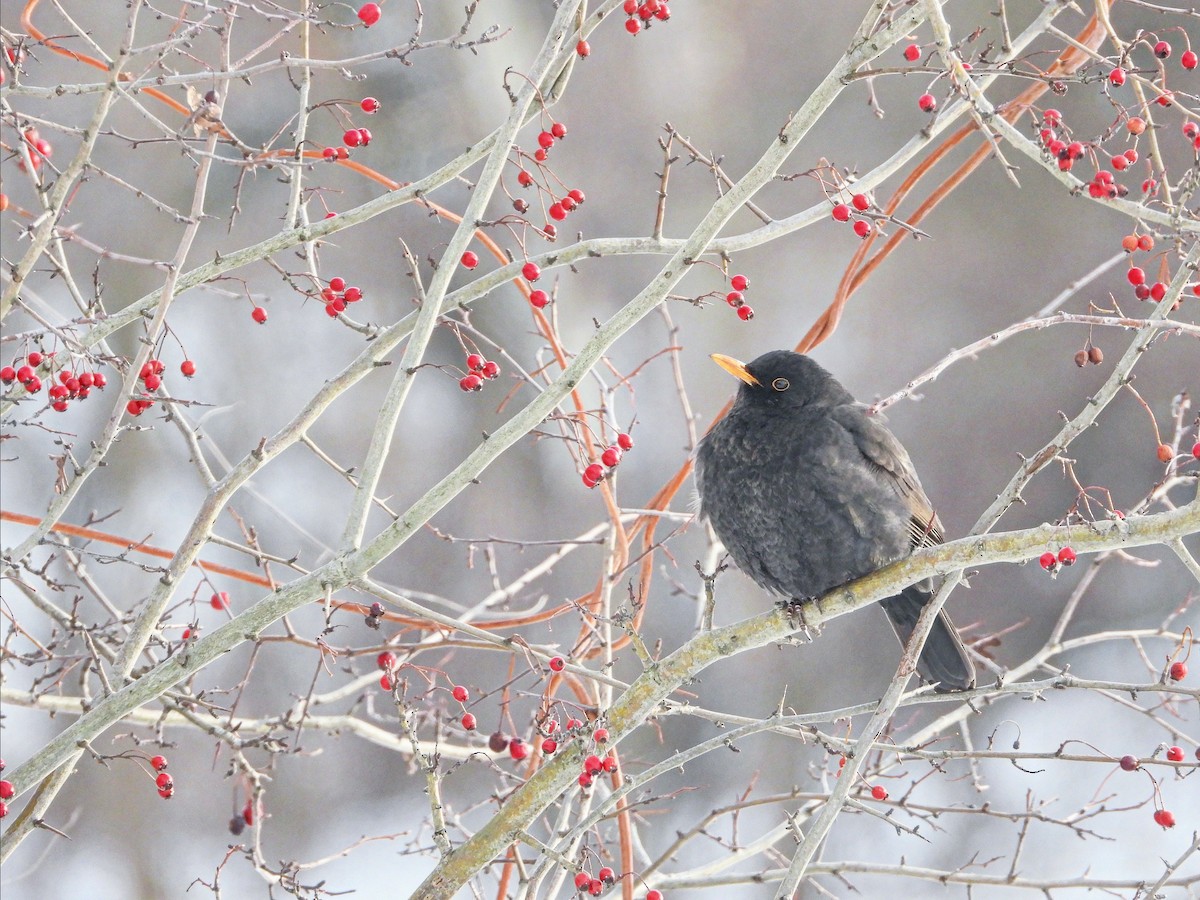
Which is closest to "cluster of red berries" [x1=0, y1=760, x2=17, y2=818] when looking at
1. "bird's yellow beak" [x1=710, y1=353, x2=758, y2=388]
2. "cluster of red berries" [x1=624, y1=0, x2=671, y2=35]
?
"cluster of red berries" [x1=624, y1=0, x2=671, y2=35]

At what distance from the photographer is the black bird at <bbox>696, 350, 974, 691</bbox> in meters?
3.83

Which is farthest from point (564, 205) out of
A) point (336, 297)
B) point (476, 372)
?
point (336, 297)

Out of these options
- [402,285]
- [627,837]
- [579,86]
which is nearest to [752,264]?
[579,86]

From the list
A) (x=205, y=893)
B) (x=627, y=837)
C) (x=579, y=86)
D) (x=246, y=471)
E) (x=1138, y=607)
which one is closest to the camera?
(x=246, y=471)

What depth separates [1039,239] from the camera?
13125 millimetres

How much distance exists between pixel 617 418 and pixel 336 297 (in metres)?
6.26

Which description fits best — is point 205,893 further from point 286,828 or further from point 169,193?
point 169,193

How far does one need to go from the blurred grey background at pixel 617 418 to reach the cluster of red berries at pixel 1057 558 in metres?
5.55

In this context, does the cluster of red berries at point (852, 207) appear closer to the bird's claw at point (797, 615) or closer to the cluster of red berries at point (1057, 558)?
the cluster of red berries at point (1057, 558)

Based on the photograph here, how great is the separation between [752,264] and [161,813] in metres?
6.88

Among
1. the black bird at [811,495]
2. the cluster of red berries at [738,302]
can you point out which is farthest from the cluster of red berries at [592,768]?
the black bird at [811,495]

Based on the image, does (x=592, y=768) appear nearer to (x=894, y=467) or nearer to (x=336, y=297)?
(x=336, y=297)

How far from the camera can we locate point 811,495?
12.8ft

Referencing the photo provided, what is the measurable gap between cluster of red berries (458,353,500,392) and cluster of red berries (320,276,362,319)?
299 millimetres
